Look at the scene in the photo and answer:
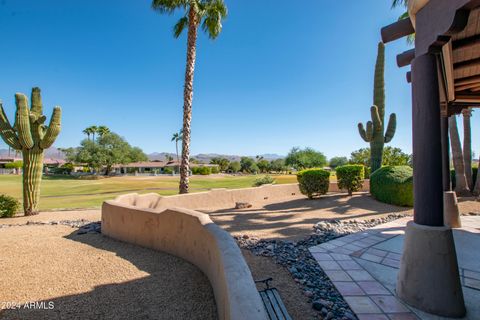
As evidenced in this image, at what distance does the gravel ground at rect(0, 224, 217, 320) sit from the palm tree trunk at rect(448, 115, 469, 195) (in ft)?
47.3

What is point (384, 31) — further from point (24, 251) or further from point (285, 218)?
point (24, 251)

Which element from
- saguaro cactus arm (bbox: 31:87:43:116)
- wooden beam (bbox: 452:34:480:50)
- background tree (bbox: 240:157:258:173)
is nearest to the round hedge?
wooden beam (bbox: 452:34:480:50)

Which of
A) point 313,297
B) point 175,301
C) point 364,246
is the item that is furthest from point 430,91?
point 175,301

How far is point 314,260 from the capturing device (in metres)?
4.20

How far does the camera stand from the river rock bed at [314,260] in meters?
2.84

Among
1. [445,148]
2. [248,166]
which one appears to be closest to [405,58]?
[445,148]

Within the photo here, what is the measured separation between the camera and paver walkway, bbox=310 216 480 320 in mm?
2734

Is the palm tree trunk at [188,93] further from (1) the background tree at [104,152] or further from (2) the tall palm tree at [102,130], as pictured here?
(2) the tall palm tree at [102,130]

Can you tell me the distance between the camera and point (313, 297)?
10.1 ft

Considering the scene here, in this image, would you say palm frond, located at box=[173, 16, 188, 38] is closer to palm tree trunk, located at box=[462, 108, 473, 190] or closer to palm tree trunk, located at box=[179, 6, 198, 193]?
palm tree trunk, located at box=[179, 6, 198, 193]

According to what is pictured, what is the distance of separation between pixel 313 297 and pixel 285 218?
189 inches

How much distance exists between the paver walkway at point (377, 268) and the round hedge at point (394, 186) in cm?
314

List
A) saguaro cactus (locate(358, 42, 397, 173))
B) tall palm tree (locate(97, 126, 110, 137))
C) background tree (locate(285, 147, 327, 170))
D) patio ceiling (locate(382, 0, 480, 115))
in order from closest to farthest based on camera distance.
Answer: patio ceiling (locate(382, 0, 480, 115))
saguaro cactus (locate(358, 42, 397, 173))
background tree (locate(285, 147, 327, 170))
tall palm tree (locate(97, 126, 110, 137))

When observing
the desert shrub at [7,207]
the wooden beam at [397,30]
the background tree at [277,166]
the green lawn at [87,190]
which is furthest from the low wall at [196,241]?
the background tree at [277,166]
